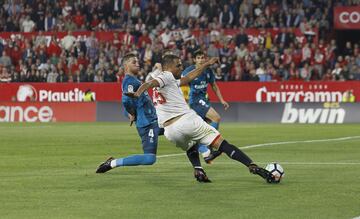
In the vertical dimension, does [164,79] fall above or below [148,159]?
above

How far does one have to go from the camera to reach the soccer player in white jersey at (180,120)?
13922mm

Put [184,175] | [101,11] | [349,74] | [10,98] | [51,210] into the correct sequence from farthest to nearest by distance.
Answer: [101,11] < [10,98] < [349,74] < [184,175] < [51,210]

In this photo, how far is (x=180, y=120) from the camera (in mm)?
14180

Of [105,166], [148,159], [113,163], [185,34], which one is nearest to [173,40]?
[185,34]

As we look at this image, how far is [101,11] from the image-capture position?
46.8 meters

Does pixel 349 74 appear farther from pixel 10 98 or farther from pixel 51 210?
pixel 51 210

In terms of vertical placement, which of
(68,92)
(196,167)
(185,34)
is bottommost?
(68,92)

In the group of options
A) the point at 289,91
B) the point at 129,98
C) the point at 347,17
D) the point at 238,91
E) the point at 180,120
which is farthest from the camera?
the point at 347,17

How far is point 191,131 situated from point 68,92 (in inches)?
1146

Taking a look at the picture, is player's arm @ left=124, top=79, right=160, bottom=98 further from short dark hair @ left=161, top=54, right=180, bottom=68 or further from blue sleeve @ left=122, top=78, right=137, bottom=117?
blue sleeve @ left=122, top=78, right=137, bottom=117

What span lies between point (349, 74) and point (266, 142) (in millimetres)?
15291

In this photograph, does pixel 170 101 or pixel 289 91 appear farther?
pixel 289 91

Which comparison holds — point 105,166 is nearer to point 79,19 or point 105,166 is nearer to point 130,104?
point 130,104

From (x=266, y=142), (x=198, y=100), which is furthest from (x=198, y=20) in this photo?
(x=198, y=100)
